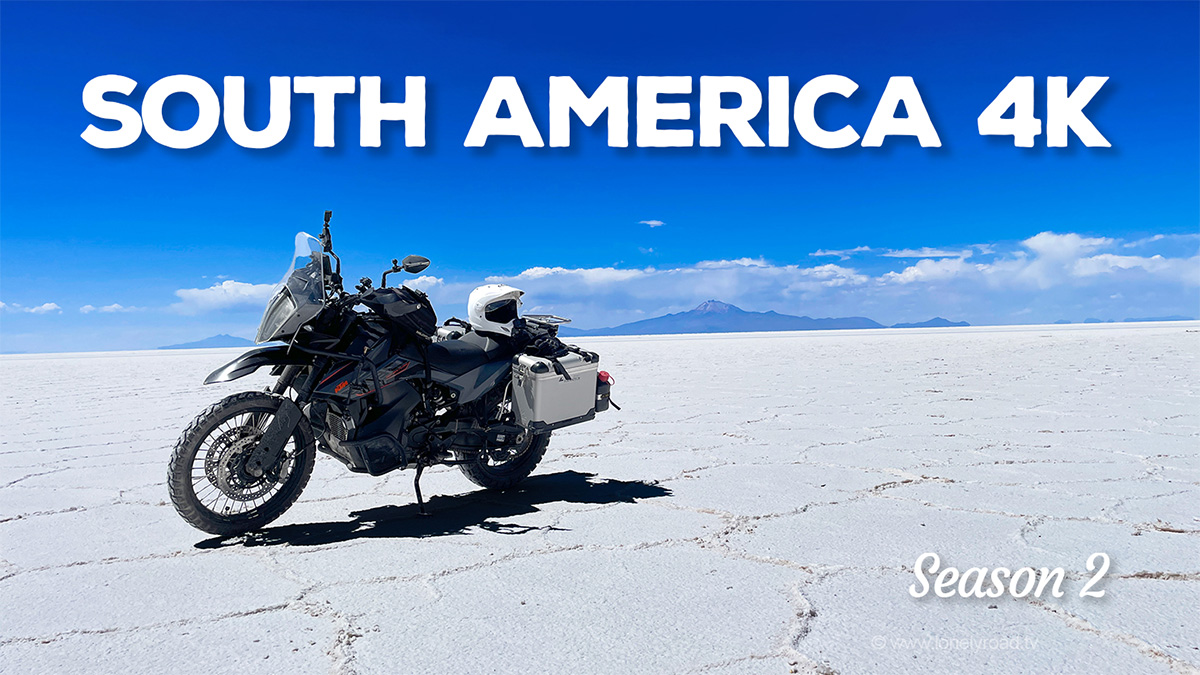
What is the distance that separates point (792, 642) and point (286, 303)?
8.28 ft

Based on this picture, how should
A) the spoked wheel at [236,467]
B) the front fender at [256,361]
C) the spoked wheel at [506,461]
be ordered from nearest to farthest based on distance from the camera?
1. the spoked wheel at [236,467]
2. the front fender at [256,361]
3. the spoked wheel at [506,461]

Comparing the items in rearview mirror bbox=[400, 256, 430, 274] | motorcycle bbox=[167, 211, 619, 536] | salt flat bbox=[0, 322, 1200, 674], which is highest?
rearview mirror bbox=[400, 256, 430, 274]

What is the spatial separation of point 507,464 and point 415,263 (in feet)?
4.32

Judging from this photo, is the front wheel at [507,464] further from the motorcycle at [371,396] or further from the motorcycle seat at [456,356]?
the motorcycle seat at [456,356]

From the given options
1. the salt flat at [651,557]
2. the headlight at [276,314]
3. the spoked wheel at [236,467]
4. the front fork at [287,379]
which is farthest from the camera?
the front fork at [287,379]

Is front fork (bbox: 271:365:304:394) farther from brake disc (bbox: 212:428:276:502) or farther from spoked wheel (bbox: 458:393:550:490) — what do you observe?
spoked wheel (bbox: 458:393:550:490)

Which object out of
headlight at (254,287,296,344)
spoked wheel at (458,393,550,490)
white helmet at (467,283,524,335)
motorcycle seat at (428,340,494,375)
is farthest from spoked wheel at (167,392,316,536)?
white helmet at (467,283,524,335)

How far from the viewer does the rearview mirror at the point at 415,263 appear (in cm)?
373

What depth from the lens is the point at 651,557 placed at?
3.02m

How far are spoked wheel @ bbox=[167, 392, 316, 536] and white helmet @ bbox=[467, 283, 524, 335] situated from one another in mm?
1085

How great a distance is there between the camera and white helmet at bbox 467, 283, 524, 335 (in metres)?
4.26

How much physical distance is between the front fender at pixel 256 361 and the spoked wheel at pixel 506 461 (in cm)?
106

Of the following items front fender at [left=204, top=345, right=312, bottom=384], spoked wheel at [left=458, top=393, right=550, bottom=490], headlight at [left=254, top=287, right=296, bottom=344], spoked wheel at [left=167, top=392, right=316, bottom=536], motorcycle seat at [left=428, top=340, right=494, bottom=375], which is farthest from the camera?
spoked wheel at [left=458, top=393, right=550, bottom=490]

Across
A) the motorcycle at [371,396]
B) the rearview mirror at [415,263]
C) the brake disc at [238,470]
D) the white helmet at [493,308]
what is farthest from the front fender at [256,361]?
the white helmet at [493,308]
